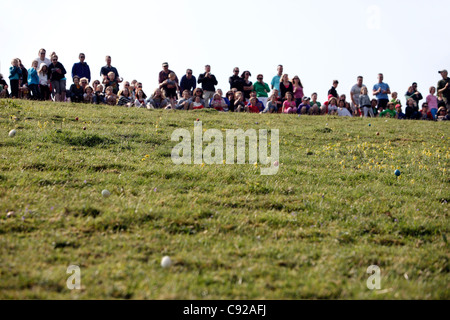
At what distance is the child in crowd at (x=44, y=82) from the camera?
2030 centimetres

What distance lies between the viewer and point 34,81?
66.9ft

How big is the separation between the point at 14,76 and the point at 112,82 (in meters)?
4.34

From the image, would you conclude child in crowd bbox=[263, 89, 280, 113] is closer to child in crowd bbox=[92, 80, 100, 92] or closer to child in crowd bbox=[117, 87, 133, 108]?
child in crowd bbox=[117, 87, 133, 108]

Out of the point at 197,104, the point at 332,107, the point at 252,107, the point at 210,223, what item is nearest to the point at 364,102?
the point at 332,107

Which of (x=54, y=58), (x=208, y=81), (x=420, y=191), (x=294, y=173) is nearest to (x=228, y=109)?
(x=208, y=81)

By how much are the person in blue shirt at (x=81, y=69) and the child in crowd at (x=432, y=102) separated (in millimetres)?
18140

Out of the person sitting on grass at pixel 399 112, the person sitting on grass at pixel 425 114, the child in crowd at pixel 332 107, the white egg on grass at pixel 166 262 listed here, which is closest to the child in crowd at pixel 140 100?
the child in crowd at pixel 332 107

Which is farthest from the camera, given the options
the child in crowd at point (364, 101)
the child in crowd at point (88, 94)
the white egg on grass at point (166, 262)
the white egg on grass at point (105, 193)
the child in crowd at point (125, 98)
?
the child in crowd at point (364, 101)

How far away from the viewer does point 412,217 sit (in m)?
7.88

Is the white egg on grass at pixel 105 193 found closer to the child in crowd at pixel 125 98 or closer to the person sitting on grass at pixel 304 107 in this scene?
the child in crowd at pixel 125 98

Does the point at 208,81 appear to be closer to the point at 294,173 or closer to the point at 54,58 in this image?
the point at 54,58

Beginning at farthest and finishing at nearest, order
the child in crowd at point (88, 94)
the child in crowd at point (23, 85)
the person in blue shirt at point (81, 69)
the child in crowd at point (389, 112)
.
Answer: the child in crowd at point (389, 112) < the person in blue shirt at point (81, 69) < the child in crowd at point (88, 94) < the child in crowd at point (23, 85)

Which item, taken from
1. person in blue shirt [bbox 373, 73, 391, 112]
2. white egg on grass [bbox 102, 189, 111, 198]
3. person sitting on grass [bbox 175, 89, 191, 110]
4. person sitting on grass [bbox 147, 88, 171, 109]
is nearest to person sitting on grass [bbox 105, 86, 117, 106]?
person sitting on grass [bbox 147, 88, 171, 109]

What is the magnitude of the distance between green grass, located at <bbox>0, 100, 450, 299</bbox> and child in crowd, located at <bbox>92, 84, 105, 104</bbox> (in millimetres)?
8383
